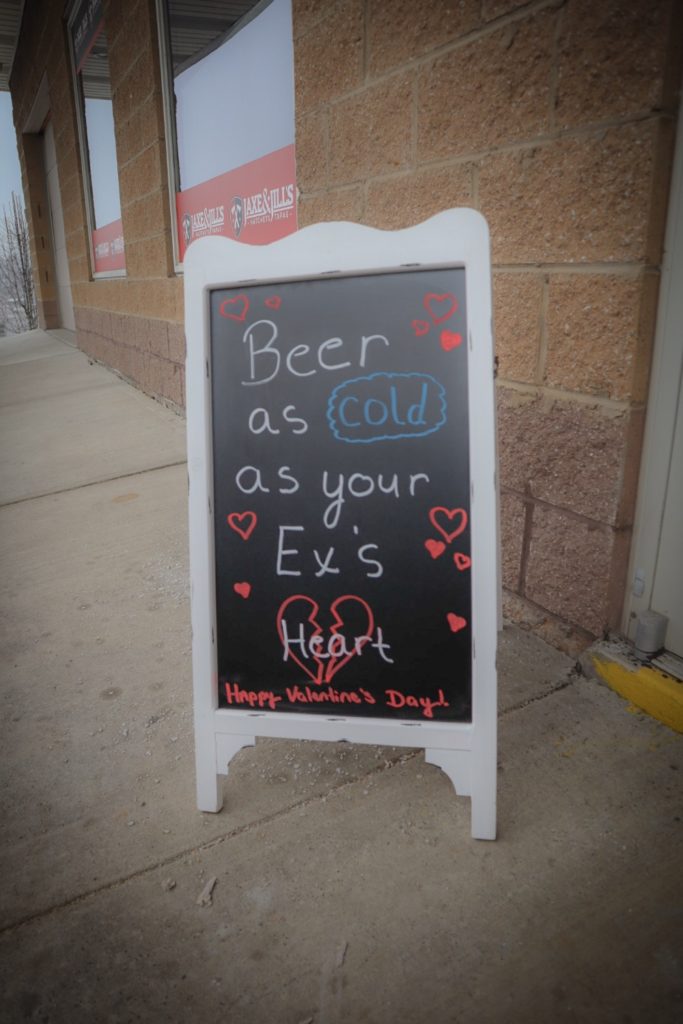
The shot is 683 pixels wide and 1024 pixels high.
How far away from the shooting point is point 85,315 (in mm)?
8602

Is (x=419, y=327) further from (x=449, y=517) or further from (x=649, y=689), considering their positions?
(x=649, y=689)

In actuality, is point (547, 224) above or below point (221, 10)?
below

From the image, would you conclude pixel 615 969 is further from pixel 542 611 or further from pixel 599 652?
pixel 542 611

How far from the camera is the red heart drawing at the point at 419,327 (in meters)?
1.41

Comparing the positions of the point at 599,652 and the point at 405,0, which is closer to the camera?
the point at 599,652

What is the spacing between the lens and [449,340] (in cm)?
140

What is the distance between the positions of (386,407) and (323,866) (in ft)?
3.18

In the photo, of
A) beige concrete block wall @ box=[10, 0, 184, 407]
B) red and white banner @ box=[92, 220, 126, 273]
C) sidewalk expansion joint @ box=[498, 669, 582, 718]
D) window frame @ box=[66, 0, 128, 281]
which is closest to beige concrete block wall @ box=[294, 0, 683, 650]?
sidewalk expansion joint @ box=[498, 669, 582, 718]

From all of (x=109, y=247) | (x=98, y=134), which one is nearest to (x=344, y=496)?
(x=109, y=247)

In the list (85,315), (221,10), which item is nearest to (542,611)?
(221,10)

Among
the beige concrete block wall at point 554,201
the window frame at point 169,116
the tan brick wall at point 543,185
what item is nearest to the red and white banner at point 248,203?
the window frame at point 169,116

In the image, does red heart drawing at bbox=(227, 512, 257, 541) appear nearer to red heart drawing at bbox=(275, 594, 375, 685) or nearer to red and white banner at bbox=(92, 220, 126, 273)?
red heart drawing at bbox=(275, 594, 375, 685)

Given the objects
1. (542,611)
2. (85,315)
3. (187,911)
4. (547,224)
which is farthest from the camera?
(85,315)

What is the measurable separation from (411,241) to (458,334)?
21 cm
